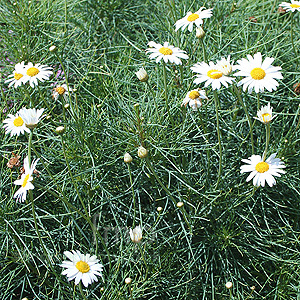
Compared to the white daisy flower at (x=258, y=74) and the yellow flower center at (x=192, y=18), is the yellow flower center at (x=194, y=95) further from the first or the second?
the yellow flower center at (x=192, y=18)

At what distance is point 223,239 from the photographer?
1.86 meters

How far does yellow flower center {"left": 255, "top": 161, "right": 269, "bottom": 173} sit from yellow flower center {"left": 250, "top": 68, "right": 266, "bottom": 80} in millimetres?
344

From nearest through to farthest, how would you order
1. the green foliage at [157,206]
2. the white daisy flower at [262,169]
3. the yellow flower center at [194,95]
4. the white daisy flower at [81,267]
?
1. the white daisy flower at [81,267]
2. the white daisy flower at [262,169]
3. the yellow flower center at [194,95]
4. the green foliage at [157,206]

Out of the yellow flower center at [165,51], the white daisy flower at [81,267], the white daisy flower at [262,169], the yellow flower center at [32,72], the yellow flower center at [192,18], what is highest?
the yellow flower center at [192,18]

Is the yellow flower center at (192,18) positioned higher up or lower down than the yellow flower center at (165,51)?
higher up

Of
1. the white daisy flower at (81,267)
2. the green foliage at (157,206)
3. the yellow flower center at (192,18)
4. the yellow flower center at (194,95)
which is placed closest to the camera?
the white daisy flower at (81,267)

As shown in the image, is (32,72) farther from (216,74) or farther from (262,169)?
(262,169)

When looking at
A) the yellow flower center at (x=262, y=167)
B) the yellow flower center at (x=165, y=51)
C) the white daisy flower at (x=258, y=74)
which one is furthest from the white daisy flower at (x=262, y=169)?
the yellow flower center at (x=165, y=51)

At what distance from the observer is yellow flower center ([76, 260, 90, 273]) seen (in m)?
1.43

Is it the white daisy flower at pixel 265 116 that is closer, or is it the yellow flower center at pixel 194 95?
the white daisy flower at pixel 265 116

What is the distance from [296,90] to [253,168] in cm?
94

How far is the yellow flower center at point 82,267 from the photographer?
4.68 ft

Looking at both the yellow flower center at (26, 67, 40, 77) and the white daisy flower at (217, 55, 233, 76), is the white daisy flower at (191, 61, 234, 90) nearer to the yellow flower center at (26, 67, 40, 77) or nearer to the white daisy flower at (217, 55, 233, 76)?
the white daisy flower at (217, 55, 233, 76)

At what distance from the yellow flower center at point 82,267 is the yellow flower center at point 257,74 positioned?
0.99 meters
